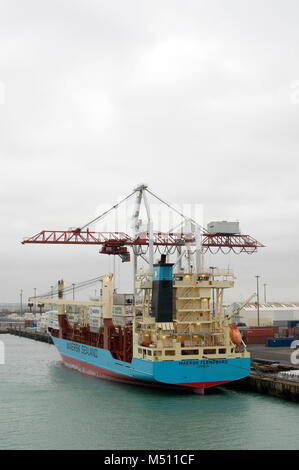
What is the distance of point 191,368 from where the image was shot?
29.3 metres

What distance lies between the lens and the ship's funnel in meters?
31.0

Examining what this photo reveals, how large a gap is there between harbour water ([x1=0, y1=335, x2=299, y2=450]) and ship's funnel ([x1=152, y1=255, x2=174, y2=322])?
4.53m

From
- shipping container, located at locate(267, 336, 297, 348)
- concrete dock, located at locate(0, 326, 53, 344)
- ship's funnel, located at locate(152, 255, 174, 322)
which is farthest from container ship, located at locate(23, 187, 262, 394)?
concrete dock, located at locate(0, 326, 53, 344)

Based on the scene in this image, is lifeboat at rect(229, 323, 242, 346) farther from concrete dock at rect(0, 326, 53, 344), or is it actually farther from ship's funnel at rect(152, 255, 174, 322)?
concrete dock at rect(0, 326, 53, 344)

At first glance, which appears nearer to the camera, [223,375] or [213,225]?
[223,375]

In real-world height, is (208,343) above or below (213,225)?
below

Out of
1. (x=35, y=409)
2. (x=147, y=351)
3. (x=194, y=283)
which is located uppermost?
(x=194, y=283)

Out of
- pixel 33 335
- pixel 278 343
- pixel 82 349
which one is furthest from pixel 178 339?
pixel 33 335

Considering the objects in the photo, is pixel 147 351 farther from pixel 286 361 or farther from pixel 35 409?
pixel 286 361

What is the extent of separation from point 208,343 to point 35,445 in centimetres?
1389

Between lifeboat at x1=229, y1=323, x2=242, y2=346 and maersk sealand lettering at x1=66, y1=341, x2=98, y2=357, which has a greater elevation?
lifeboat at x1=229, y1=323, x2=242, y2=346

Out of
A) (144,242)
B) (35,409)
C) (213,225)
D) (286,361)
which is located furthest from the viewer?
(213,225)

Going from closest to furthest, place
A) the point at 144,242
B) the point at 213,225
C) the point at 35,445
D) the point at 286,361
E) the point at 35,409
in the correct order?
1. the point at 35,445
2. the point at 35,409
3. the point at 286,361
4. the point at 144,242
5. the point at 213,225
